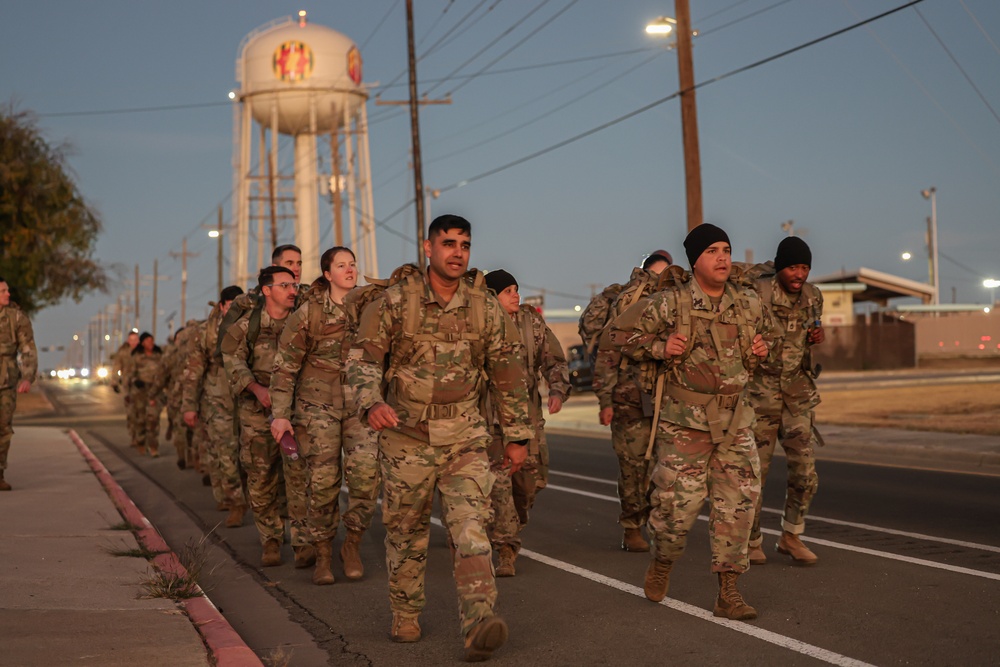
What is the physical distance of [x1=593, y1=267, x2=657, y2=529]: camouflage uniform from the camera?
876 centimetres

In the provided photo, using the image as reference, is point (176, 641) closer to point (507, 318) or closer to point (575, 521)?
point (507, 318)

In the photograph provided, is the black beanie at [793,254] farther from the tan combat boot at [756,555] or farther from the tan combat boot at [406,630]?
the tan combat boot at [406,630]

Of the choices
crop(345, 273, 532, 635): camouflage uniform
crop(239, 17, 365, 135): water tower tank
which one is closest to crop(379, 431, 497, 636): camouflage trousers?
crop(345, 273, 532, 635): camouflage uniform

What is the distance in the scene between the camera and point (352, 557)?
8344 mm

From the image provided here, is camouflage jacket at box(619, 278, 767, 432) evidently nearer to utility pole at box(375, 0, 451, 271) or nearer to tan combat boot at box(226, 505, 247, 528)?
tan combat boot at box(226, 505, 247, 528)

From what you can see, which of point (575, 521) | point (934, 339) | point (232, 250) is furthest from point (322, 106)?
point (575, 521)

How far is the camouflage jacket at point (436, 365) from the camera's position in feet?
20.1

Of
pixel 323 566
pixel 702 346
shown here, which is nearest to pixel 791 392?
pixel 702 346

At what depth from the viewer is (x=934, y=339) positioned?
60719 mm

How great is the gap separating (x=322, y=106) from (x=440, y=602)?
159 ft

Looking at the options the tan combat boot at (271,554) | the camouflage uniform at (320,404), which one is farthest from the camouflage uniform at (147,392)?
the camouflage uniform at (320,404)

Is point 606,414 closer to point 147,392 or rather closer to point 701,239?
point 701,239

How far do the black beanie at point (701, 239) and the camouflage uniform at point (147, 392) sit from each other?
14361mm

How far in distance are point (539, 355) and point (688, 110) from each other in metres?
12.9
